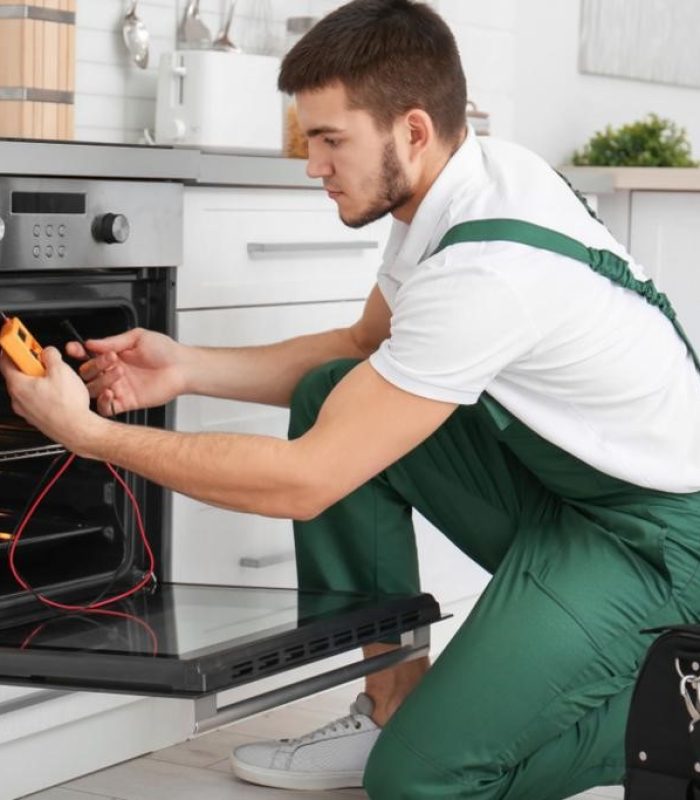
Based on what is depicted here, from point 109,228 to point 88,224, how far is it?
3 centimetres

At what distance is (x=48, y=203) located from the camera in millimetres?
2232

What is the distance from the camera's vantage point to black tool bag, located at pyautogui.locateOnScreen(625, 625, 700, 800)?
1736mm

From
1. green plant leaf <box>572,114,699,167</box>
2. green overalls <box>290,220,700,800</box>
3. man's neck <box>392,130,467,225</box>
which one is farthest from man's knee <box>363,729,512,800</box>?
green plant leaf <box>572,114,699,167</box>

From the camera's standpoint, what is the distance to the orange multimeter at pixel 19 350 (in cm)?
199

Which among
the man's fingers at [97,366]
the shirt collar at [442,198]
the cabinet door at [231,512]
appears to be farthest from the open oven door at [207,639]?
the shirt collar at [442,198]

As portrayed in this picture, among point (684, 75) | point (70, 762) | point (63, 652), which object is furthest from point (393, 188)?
point (684, 75)

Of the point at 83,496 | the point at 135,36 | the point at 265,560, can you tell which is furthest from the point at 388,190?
the point at 135,36

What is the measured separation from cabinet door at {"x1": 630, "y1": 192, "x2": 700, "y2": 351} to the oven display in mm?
2099

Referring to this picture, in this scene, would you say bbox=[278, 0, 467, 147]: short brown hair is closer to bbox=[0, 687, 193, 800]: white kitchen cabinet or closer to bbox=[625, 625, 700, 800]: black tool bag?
bbox=[625, 625, 700, 800]: black tool bag

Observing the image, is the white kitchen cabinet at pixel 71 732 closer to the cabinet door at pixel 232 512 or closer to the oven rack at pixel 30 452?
the cabinet door at pixel 232 512

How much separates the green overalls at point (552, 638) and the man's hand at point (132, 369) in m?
0.46

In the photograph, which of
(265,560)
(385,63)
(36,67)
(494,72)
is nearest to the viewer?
(385,63)

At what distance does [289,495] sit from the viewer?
2.04 m

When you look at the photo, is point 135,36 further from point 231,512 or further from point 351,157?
point 351,157
